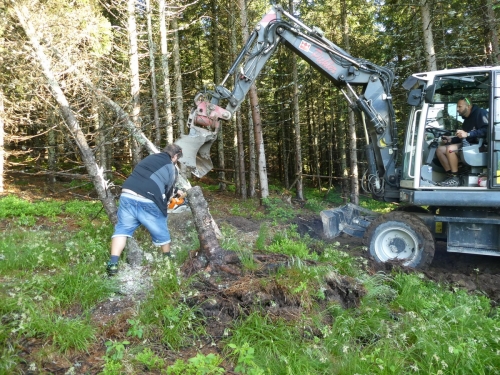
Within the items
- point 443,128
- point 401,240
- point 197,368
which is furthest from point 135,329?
point 443,128

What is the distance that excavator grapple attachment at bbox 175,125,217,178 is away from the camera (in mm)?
6148

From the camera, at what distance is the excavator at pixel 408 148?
5453 millimetres

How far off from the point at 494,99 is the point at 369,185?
7.87 feet

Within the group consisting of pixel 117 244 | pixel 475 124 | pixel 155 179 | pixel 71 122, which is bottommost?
pixel 117 244

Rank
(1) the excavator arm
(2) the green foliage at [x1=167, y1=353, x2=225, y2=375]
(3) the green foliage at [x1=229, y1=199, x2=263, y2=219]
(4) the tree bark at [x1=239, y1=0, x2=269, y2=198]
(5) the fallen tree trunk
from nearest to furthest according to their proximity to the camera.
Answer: (2) the green foliage at [x1=167, y1=353, x2=225, y2=375], (5) the fallen tree trunk, (1) the excavator arm, (3) the green foliage at [x1=229, y1=199, x2=263, y2=219], (4) the tree bark at [x1=239, y1=0, x2=269, y2=198]

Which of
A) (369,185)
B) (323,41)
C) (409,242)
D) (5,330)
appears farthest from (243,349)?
(323,41)

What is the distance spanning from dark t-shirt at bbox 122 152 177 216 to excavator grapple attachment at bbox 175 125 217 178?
1059 mm

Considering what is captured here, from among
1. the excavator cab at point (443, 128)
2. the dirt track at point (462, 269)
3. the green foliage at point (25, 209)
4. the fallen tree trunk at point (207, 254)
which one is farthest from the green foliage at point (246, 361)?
the green foliage at point (25, 209)

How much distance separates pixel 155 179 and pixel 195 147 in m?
1.44

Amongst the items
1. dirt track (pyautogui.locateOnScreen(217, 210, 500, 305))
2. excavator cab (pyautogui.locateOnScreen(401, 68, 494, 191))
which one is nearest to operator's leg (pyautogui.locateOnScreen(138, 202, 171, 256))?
dirt track (pyautogui.locateOnScreen(217, 210, 500, 305))

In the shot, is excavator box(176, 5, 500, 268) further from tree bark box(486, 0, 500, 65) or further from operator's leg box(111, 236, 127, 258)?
tree bark box(486, 0, 500, 65)

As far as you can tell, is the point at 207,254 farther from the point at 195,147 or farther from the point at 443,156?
the point at 443,156

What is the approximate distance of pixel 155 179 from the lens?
16.1 ft

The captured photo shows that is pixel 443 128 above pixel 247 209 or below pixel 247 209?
above
